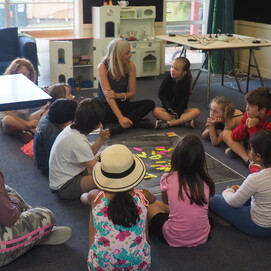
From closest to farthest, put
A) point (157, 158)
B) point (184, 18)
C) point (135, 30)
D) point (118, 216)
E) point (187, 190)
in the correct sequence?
point (118, 216), point (187, 190), point (157, 158), point (135, 30), point (184, 18)

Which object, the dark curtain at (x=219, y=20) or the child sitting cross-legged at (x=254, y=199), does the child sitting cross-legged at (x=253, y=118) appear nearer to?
the child sitting cross-legged at (x=254, y=199)

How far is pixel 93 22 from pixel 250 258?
14.2ft

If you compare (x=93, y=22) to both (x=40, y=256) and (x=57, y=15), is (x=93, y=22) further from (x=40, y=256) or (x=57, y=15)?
(x=40, y=256)

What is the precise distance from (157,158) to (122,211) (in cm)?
161

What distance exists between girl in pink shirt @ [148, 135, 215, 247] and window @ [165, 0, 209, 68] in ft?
15.0

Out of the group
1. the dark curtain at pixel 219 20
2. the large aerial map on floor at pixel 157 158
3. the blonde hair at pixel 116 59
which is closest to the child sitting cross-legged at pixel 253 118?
the large aerial map on floor at pixel 157 158

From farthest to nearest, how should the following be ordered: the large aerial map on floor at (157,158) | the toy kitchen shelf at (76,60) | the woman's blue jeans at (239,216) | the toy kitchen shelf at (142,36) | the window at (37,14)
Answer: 1. the toy kitchen shelf at (142,36)
2. the window at (37,14)
3. the toy kitchen shelf at (76,60)
4. the large aerial map on floor at (157,158)
5. the woman's blue jeans at (239,216)

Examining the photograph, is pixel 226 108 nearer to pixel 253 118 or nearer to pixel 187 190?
pixel 253 118

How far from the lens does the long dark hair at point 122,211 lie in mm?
1793

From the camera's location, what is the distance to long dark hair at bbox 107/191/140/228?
1.79 m

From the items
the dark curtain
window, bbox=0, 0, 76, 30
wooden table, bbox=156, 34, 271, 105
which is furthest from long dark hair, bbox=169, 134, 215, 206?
the dark curtain

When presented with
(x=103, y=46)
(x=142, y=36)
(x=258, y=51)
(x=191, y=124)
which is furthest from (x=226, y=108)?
(x=258, y=51)

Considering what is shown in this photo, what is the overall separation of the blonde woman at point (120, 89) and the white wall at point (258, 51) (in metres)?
2.72

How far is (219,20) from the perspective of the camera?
6.29 metres
